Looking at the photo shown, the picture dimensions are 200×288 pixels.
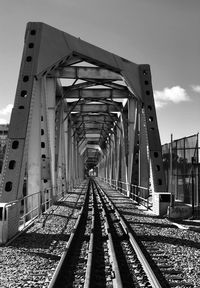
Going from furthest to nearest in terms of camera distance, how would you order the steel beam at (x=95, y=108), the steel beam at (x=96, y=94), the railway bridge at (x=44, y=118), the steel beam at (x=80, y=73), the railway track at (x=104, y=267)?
the steel beam at (x=95, y=108) → the steel beam at (x=96, y=94) → the steel beam at (x=80, y=73) → the railway bridge at (x=44, y=118) → the railway track at (x=104, y=267)

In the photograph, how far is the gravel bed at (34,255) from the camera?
255 inches

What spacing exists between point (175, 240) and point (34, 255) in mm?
3951

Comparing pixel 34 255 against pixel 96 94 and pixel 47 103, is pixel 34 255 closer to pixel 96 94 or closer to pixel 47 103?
pixel 47 103

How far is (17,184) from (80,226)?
2924mm

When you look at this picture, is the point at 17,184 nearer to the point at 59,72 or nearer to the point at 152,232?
the point at 152,232

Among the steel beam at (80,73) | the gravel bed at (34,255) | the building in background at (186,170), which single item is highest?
the steel beam at (80,73)

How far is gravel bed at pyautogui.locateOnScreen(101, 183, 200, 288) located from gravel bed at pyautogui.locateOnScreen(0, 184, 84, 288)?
229 cm

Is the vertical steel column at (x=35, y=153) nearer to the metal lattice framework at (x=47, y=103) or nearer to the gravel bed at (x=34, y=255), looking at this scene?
the metal lattice framework at (x=47, y=103)

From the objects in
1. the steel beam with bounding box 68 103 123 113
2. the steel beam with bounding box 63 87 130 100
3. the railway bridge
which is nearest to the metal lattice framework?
the railway bridge

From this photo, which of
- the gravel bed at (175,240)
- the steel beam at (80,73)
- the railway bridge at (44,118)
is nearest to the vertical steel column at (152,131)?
the railway bridge at (44,118)

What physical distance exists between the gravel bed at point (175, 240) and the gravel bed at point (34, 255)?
7.51ft

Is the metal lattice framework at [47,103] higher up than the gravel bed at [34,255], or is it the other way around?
the metal lattice framework at [47,103]

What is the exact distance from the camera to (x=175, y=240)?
34.4 feet

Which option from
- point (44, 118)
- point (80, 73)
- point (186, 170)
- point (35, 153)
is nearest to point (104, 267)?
point (35, 153)
